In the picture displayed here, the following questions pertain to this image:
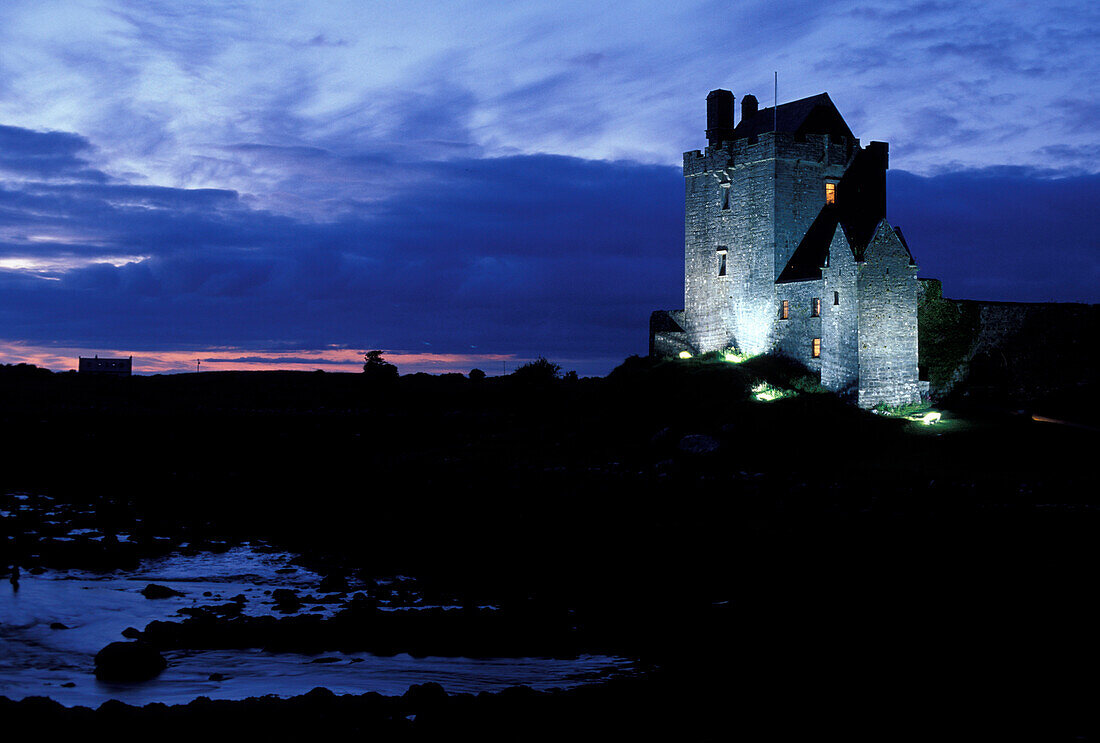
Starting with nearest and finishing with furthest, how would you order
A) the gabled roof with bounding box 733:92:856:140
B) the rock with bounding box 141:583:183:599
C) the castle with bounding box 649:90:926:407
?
1. the rock with bounding box 141:583:183:599
2. the castle with bounding box 649:90:926:407
3. the gabled roof with bounding box 733:92:856:140

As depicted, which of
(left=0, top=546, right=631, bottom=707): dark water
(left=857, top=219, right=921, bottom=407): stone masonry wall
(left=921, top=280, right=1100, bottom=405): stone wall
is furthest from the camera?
(left=921, top=280, right=1100, bottom=405): stone wall

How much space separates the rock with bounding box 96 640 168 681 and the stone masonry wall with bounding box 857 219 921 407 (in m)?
29.6

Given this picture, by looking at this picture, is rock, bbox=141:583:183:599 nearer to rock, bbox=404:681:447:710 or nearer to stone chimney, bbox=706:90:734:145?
rock, bbox=404:681:447:710

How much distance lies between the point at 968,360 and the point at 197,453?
1593 inches

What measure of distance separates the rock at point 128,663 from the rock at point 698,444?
23.4 meters

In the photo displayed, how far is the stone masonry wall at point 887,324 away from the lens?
118ft

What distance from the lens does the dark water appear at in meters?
12.2

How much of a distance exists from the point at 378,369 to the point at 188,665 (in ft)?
265

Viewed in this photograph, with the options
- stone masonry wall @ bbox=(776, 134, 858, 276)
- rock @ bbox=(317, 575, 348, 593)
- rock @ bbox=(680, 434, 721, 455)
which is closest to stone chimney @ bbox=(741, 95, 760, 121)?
stone masonry wall @ bbox=(776, 134, 858, 276)

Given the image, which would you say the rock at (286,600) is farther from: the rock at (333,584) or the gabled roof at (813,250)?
the gabled roof at (813,250)

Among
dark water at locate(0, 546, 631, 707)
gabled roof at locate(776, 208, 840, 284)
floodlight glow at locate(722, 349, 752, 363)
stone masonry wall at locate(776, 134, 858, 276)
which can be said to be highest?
stone masonry wall at locate(776, 134, 858, 276)

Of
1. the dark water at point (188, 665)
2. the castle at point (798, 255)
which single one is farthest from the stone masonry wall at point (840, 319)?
the dark water at point (188, 665)

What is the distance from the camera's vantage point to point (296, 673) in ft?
41.9

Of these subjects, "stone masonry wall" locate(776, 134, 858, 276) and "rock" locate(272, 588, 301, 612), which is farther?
"stone masonry wall" locate(776, 134, 858, 276)
